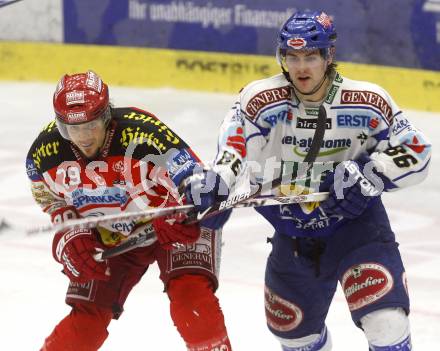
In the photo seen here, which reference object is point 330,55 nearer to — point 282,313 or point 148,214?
point 148,214

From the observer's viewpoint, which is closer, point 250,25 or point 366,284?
point 366,284

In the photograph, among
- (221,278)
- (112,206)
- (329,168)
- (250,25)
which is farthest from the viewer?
(250,25)

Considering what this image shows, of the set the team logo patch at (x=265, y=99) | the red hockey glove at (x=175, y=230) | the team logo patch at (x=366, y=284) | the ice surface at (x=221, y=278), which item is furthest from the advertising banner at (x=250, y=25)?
the red hockey glove at (x=175, y=230)

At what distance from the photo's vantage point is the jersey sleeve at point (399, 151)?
16.1 ft

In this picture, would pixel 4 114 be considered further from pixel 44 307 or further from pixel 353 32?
pixel 44 307

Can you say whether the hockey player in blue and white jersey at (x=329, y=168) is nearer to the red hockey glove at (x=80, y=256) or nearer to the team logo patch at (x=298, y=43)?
the team logo patch at (x=298, y=43)

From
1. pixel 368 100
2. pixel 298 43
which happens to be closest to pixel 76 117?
pixel 298 43

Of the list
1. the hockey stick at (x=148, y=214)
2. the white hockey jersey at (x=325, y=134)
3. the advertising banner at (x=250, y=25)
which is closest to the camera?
the hockey stick at (x=148, y=214)

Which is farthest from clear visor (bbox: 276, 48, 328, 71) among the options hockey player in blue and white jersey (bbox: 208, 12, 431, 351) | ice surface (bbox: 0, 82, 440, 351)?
ice surface (bbox: 0, 82, 440, 351)

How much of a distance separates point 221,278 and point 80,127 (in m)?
2.45

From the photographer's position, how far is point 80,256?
16.4 feet

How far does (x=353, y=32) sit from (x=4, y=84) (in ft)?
12.3

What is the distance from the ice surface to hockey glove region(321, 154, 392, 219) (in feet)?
4.33

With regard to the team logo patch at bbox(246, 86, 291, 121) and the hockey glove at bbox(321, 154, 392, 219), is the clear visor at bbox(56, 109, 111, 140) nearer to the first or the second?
the team logo patch at bbox(246, 86, 291, 121)
